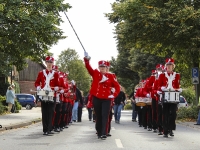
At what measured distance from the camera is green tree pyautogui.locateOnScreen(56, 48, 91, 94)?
127188mm

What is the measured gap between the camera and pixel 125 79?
227 ft

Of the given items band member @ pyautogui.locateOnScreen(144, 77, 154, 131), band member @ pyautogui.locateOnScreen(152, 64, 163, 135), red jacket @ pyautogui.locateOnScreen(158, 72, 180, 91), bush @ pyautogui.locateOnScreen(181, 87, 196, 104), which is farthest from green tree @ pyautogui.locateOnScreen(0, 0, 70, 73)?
bush @ pyautogui.locateOnScreen(181, 87, 196, 104)

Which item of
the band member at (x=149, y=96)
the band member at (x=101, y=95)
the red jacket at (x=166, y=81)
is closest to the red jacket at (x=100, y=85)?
the band member at (x=101, y=95)

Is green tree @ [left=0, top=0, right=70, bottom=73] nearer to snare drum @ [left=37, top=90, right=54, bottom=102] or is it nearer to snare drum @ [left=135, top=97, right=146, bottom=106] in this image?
snare drum @ [left=135, top=97, right=146, bottom=106]

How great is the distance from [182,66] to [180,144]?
2347cm

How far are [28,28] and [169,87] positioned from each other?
16036 millimetres

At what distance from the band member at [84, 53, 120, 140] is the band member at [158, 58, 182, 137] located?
73.2 inches

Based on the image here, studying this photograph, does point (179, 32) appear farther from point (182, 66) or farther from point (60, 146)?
point (60, 146)

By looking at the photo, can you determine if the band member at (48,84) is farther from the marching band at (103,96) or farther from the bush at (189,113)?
the bush at (189,113)

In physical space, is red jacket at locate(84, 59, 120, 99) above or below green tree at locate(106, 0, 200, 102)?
below

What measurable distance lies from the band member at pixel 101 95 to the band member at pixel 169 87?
1.86 metres

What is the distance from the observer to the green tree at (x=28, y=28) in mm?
29583

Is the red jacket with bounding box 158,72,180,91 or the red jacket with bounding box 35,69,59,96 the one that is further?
the red jacket with bounding box 158,72,180,91

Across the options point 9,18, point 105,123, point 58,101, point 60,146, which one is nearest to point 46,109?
point 58,101
